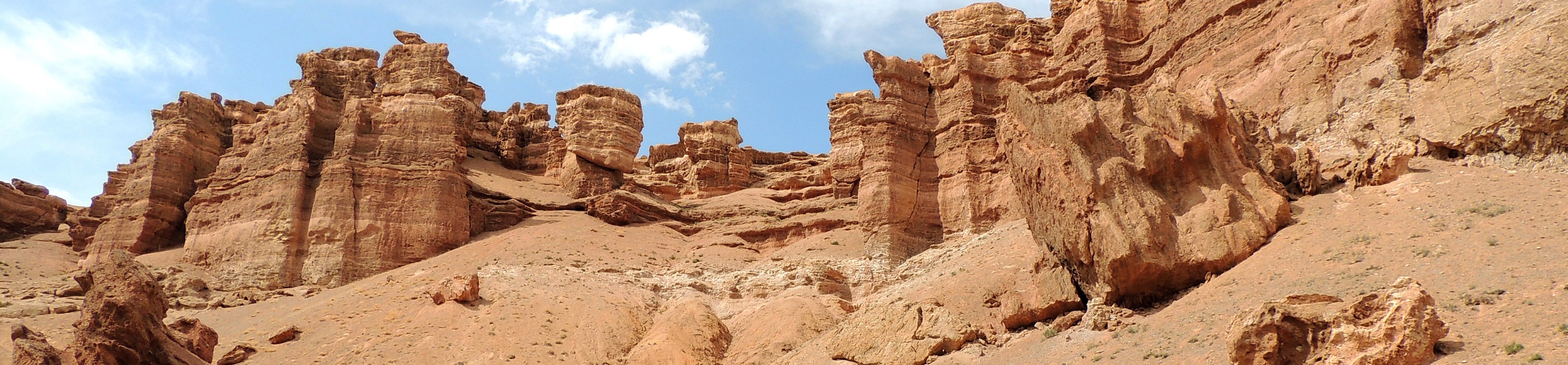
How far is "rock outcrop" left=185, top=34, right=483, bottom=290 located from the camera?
4153 cm

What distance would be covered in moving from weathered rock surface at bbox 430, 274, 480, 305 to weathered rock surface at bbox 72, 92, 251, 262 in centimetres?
1595

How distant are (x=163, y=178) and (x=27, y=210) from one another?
31.9ft

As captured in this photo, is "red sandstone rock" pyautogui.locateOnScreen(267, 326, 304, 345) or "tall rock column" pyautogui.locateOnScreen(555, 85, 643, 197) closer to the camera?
"red sandstone rock" pyautogui.locateOnScreen(267, 326, 304, 345)

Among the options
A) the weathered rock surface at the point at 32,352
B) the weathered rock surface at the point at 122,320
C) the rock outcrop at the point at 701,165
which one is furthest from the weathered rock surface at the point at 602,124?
the weathered rock surface at the point at 32,352

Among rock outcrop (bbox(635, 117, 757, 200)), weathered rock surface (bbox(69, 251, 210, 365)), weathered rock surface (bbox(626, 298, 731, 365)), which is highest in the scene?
rock outcrop (bbox(635, 117, 757, 200))

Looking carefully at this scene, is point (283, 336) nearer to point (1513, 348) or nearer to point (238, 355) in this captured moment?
point (238, 355)

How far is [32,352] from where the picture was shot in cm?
2439

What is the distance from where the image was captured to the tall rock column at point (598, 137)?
1953 inches

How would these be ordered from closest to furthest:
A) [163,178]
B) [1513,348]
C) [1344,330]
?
[1513,348] < [1344,330] < [163,178]

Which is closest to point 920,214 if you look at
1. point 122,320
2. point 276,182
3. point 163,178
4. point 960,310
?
point 960,310

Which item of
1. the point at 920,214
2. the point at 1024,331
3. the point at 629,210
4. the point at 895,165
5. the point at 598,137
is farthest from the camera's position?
the point at 598,137

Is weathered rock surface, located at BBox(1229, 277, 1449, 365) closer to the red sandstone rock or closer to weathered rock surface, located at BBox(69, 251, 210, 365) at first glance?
weathered rock surface, located at BBox(69, 251, 210, 365)

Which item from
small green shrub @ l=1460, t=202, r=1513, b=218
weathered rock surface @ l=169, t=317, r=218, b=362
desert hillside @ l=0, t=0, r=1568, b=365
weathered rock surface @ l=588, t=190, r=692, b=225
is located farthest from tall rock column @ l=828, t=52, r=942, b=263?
weathered rock surface @ l=169, t=317, r=218, b=362

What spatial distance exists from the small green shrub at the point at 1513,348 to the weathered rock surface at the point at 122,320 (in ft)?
88.0
